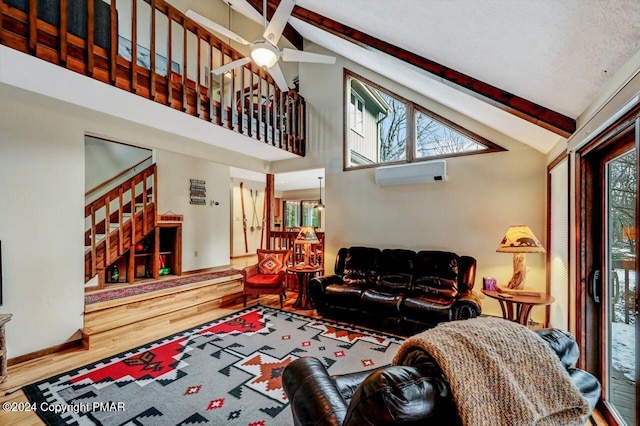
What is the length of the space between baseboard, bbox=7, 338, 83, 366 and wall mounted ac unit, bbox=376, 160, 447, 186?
4328 millimetres

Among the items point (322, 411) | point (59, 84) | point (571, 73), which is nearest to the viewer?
point (322, 411)

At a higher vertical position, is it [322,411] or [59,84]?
[59,84]

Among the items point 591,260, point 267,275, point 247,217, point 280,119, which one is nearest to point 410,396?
point 591,260

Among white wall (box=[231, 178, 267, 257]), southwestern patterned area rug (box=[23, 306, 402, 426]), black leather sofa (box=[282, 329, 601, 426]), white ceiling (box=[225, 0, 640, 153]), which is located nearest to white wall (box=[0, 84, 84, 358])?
southwestern patterned area rug (box=[23, 306, 402, 426])

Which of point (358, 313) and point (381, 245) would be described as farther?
point (381, 245)

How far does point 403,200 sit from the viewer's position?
435 centimetres

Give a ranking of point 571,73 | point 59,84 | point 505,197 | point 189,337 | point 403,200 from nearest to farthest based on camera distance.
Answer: point 571,73 < point 59,84 < point 189,337 < point 505,197 < point 403,200

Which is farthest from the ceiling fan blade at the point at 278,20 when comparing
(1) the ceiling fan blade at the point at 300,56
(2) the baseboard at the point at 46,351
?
(2) the baseboard at the point at 46,351

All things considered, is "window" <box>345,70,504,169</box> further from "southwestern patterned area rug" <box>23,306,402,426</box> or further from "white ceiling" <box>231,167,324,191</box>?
"southwestern patterned area rug" <box>23,306,402,426</box>

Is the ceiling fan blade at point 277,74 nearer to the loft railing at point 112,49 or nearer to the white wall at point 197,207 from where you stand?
the loft railing at point 112,49

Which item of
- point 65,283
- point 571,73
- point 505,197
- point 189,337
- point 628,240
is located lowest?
point 189,337

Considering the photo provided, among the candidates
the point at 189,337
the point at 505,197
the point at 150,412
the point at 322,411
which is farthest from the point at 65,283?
the point at 505,197

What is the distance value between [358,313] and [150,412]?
242 cm

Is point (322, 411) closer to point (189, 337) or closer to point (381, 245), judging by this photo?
point (189, 337)
